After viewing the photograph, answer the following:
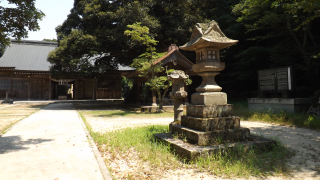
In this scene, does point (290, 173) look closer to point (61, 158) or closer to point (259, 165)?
point (259, 165)

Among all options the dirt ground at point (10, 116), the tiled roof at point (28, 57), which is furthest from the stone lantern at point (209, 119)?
the tiled roof at point (28, 57)

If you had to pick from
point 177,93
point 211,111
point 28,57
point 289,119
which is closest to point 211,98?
point 211,111

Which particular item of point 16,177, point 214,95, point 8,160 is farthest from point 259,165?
point 8,160

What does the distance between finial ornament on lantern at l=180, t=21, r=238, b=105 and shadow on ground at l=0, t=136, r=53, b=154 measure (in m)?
4.18

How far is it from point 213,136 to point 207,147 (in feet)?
1.35

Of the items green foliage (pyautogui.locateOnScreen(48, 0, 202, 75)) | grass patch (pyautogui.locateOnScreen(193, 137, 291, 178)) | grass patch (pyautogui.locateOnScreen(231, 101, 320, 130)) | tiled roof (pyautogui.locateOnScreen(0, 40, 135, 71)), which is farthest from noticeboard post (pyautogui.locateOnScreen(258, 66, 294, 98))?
tiled roof (pyautogui.locateOnScreen(0, 40, 135, 71))

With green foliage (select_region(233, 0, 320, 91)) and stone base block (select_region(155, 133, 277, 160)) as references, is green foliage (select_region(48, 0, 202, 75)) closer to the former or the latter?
green foliage (select_region(233, 0, 320, 91))

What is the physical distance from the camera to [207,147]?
166 inches

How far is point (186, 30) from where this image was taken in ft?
51.9

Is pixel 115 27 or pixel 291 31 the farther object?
pixel 115 27

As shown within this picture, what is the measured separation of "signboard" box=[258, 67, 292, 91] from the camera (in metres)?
10.4

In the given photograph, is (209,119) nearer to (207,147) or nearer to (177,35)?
(207,147)

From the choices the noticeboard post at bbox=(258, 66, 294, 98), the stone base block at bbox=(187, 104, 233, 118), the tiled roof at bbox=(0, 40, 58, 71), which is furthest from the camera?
the tiled roof at bbox=(0, 40, 58, 71)

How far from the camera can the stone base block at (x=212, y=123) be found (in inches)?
181
